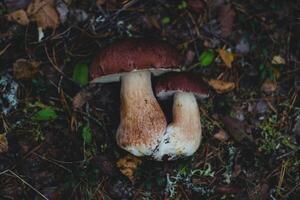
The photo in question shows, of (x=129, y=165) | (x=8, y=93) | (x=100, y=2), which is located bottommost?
(x=129, y=165)

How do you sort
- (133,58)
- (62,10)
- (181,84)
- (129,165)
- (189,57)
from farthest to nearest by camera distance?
(189,57)
(62,10)
(129,165)
(181,84)
(133,58)

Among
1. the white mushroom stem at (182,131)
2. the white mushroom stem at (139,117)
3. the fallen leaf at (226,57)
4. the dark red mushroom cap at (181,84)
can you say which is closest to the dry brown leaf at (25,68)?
the white mushroom stem at (139,117)

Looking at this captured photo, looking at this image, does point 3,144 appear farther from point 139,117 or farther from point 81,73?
point 139,117

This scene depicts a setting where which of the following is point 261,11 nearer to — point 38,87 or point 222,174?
point 222,174

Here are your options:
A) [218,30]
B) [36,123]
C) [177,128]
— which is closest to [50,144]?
[36,123]

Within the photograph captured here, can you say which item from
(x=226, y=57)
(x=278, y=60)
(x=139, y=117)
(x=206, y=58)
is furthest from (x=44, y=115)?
(x=278, y=60)

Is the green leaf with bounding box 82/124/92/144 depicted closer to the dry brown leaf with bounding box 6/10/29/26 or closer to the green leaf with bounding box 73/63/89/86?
the green leaf with bounding box 73/63/89/86

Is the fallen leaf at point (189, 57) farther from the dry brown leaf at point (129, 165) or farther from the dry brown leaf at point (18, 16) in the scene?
the dry brown leaf at point (18, 16)
